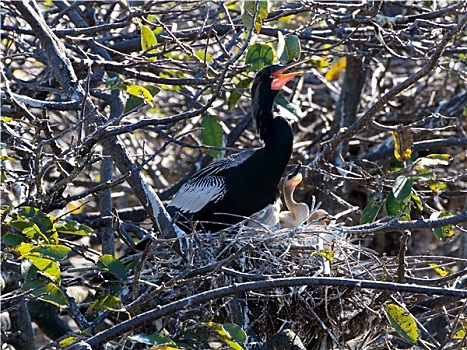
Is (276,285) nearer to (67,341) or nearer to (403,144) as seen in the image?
(67,341)

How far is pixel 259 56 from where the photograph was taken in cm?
359

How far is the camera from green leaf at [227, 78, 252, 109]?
4.35 m

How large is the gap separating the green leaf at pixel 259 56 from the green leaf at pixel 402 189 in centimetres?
75

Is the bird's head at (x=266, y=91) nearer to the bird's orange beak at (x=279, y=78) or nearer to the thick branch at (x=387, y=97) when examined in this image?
the bird's orange beak at (x=279, y=78)

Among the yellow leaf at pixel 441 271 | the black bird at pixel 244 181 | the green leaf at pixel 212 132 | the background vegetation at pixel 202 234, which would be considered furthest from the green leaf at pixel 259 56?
the yellow leaf at pixel 441 271

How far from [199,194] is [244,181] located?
0.81ft

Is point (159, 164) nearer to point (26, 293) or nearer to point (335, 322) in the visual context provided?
point (335, 322)

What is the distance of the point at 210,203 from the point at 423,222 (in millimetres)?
1905

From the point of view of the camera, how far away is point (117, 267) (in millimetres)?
2918

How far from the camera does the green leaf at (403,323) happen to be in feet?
8.05

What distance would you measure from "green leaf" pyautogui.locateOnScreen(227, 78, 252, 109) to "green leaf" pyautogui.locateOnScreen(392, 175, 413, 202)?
119 centimetres

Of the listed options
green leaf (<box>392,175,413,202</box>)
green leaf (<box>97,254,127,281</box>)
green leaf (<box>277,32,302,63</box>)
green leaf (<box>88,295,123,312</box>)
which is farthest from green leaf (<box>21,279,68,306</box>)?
green leaf (<box>277,32,302,63</box>)

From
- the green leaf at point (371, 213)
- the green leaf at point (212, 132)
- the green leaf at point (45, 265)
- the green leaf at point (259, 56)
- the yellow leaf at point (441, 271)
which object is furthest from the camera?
the green leaf at point (212, 132)

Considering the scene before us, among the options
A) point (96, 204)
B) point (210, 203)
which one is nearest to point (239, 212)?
point (210, 203)
